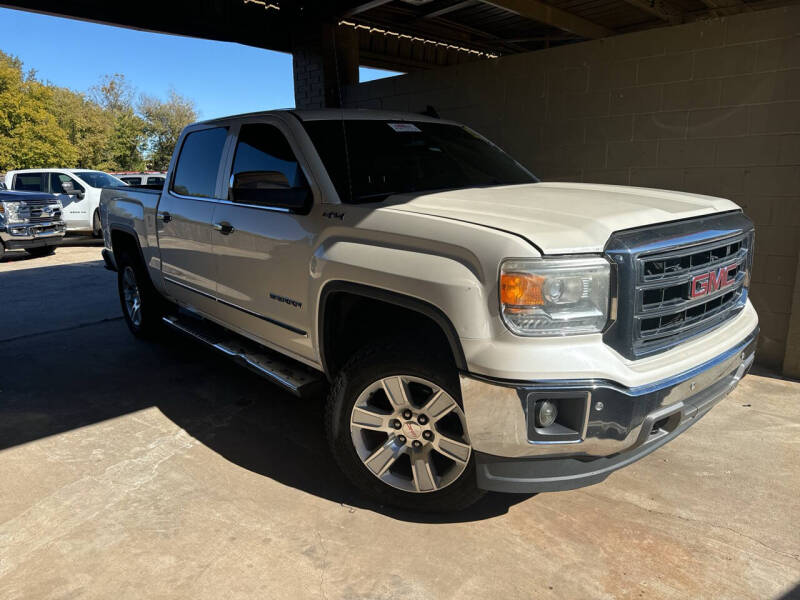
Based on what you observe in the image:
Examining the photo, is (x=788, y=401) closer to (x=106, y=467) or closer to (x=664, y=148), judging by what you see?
(x=664, y=148)

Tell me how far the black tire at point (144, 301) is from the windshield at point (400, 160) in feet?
9.31

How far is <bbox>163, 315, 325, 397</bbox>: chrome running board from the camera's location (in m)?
3.33

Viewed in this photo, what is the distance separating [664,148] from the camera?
5.03 metres

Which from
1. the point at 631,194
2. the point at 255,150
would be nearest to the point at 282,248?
the point at 255,150

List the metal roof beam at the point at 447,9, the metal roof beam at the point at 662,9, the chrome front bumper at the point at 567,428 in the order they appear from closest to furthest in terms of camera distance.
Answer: the chrome front bumper at the point at 567,428
the metal roof beam at the point at 447,9
the metal roof beam at the point at 662,9

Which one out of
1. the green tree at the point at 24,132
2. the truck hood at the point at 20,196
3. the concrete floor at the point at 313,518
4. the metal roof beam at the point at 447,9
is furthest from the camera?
the green tree at the point at 24,132

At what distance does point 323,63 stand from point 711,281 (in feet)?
22.3

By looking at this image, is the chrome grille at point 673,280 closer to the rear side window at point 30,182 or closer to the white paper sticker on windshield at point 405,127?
the white paper sticker on windshield at point 405,127

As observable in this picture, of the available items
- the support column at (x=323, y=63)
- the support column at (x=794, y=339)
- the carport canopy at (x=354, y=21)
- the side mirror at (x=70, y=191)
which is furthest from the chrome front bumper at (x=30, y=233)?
the support column at (x=794, y=339)

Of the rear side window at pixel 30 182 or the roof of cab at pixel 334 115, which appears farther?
the rear side window at pixel 30 182

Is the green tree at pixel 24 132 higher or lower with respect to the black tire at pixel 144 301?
higher

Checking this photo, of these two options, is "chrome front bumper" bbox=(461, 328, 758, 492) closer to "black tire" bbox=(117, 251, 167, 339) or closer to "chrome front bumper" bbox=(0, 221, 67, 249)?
"black tire" bbox=(117, 251, 167, 339)

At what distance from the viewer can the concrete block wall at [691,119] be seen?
448cm

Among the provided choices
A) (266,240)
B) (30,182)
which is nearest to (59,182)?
(30,182)
